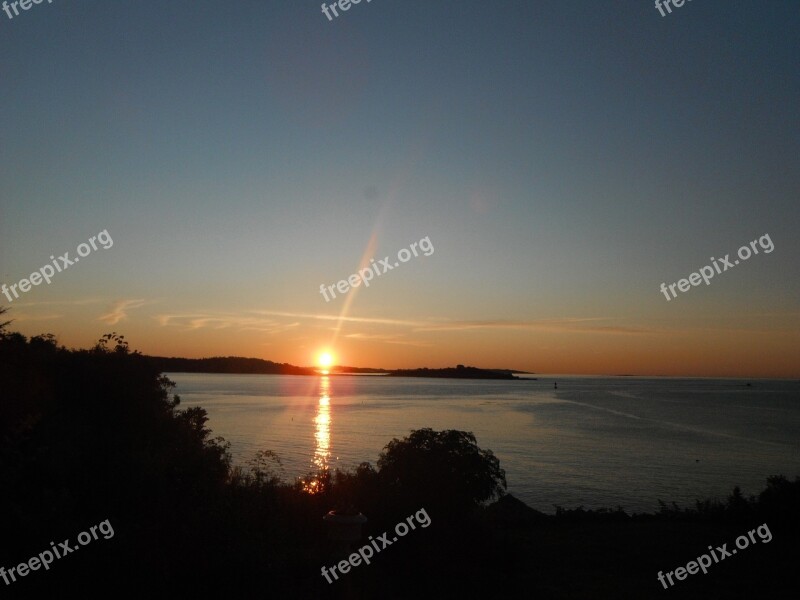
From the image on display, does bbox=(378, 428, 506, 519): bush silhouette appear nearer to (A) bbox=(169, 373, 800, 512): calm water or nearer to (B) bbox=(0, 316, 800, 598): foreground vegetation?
(B) bbox=(0, 316, 800, 598): foreground vegetation

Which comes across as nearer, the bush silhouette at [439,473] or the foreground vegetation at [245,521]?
the foreground vegetation at [245,521]

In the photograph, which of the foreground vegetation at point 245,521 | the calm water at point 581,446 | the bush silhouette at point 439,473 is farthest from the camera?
the calm water at point 581,446

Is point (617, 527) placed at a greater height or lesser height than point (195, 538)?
lesser

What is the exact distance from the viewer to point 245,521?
444 inches

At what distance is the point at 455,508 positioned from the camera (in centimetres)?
1513

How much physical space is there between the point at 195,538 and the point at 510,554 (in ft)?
19.9

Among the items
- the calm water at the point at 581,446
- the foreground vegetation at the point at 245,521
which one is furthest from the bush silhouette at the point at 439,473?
the calm water at the point at 581,446

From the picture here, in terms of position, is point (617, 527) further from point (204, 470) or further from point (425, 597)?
point (204, 470)

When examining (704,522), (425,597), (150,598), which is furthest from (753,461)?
(150,598)

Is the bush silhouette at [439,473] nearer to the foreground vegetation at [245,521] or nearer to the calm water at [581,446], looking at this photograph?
the foreground vegetation at [245,521]

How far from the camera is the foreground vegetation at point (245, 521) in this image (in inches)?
396

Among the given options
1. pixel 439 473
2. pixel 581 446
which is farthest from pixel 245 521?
pixel 581 446

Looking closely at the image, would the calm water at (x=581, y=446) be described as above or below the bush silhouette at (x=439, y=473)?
below

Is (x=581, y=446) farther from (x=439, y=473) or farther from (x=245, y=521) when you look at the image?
(x=245, y=521)
